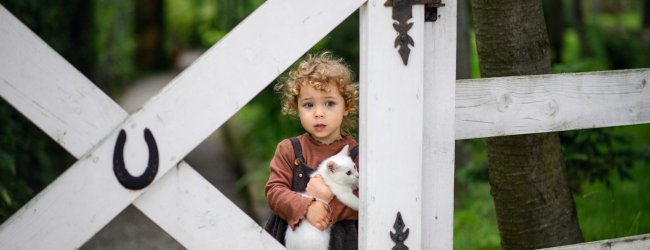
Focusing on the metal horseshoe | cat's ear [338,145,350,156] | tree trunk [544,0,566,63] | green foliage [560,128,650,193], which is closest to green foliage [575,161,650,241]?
green foliage [560,128,650,193]

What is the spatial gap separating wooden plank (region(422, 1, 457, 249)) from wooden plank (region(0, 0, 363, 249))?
319mm

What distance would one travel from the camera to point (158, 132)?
83.9 inches

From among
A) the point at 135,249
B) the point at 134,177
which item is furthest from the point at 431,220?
the point at 135,249

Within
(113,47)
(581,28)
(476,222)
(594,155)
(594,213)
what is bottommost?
(594,213)

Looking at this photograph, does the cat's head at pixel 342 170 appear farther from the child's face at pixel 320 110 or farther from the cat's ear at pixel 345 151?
the child's face at pixel 320 110

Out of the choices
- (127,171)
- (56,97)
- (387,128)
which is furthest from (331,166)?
(56,97)

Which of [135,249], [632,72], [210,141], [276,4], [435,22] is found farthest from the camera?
[210,141]

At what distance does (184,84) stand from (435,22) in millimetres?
826

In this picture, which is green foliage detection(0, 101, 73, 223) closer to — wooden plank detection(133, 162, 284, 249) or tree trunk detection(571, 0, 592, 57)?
wooden plank detection(133, 162, 284, 249)

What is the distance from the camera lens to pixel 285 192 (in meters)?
2.66

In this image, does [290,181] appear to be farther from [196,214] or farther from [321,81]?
[196,214]

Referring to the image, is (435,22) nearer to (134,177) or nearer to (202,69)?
(202,69)

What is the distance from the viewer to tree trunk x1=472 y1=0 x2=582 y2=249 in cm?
330

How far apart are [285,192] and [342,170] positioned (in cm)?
21
